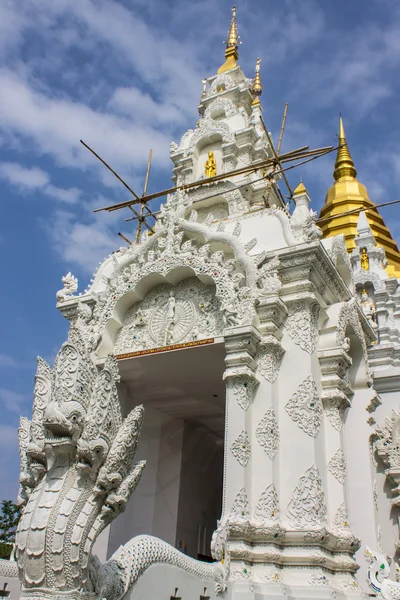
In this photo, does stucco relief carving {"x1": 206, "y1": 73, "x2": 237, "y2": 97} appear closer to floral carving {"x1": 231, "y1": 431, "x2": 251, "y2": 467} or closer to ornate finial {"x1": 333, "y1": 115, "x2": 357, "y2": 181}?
ornate finial {"x1": 333, "y1": 115, "x2": 357, "y2": 181}

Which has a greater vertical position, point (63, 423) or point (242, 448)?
point (242, 448)

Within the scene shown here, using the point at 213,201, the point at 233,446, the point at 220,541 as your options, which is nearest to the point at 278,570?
the point at 220,541

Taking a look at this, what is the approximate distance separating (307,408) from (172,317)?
3.56 m

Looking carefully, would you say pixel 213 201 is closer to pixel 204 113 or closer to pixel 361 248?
pixel 204 113

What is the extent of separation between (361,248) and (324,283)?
10352 mm

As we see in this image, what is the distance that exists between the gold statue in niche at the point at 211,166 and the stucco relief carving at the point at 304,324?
7.54m

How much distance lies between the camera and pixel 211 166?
17703 mm

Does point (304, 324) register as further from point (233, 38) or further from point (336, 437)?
point (233, 38)

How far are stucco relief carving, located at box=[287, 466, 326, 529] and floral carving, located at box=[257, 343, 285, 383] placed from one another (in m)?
1.82

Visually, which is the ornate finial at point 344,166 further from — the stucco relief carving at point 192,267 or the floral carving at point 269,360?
the floral carving at point 269,360

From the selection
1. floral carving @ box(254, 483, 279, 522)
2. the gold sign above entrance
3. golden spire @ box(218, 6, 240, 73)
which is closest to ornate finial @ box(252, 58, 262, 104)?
golden spire @ box(218, 6, 240, 73)

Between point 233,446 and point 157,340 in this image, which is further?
point 157,340

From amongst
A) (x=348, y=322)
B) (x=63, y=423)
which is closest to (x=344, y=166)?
(x=348, y=322)

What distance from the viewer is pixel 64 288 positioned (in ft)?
47.0
